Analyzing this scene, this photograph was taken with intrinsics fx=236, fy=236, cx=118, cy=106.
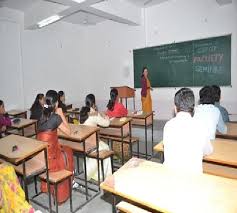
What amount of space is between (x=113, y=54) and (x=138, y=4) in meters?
1.94

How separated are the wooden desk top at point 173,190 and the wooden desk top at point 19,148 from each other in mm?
970

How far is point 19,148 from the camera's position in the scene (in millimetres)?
2398

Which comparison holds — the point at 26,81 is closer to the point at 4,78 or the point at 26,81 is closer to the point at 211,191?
the point at 4,78

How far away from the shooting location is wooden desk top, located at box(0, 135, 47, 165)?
86.4 inches

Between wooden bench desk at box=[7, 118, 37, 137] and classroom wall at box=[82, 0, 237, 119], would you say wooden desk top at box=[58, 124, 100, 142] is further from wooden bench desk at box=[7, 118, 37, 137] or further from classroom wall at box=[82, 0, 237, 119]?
classroom wall at box=[82, 0, 237, 119]

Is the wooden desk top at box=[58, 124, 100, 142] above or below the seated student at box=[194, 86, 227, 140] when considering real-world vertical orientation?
below

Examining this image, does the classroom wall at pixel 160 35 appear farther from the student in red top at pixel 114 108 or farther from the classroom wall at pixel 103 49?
the student in red top at pixel 114 108

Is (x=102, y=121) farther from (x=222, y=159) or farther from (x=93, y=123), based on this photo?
(x=222, y=159)

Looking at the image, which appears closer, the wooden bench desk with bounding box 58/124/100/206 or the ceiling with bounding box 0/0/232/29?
the wooden bench desk with bounding box 58/124/100/206

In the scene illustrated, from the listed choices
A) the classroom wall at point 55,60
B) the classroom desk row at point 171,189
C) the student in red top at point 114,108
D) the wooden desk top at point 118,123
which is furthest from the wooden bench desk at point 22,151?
the classroom wall at point 55,60

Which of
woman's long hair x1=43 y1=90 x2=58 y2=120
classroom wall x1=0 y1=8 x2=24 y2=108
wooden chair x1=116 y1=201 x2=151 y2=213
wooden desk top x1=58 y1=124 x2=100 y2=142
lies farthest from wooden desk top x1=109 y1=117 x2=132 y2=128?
classroom wall x1=0 y1=8 x2=24 y2=108

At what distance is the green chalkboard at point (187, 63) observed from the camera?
5941mm

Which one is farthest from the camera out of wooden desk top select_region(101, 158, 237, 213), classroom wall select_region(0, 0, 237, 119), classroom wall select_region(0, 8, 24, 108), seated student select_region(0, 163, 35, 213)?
classroom wall select_region(0, 8, 24, 108)

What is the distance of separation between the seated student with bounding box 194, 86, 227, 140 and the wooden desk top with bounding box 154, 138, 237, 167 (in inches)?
7.4
